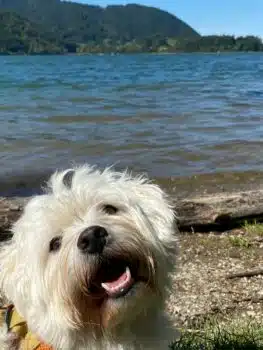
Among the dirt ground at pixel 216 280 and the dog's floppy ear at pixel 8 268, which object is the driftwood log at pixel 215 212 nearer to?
the dirt ground at pixel 216 280

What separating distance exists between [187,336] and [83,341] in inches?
69.5

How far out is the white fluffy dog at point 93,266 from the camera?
3.18 meters

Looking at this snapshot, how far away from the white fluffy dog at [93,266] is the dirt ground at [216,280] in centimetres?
187

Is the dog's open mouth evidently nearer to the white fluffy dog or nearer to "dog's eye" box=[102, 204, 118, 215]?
the white fluffy dog

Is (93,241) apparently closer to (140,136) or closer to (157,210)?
(157,210)

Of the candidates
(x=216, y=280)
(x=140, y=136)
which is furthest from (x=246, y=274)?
(x=140, y=136)

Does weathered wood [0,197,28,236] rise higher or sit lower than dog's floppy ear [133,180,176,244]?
lower

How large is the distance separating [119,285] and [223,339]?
1.91 m

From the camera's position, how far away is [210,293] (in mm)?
5879

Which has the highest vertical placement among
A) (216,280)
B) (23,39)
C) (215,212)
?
(215,212)

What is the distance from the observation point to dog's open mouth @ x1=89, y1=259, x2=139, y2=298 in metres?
3.21

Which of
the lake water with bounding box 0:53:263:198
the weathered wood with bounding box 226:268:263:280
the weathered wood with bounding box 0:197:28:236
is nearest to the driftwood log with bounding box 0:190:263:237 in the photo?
the weathered wood with bounding box 0:197:28:236

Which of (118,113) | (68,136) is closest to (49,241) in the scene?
(68,136)

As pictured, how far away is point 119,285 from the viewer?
322 centimetres
